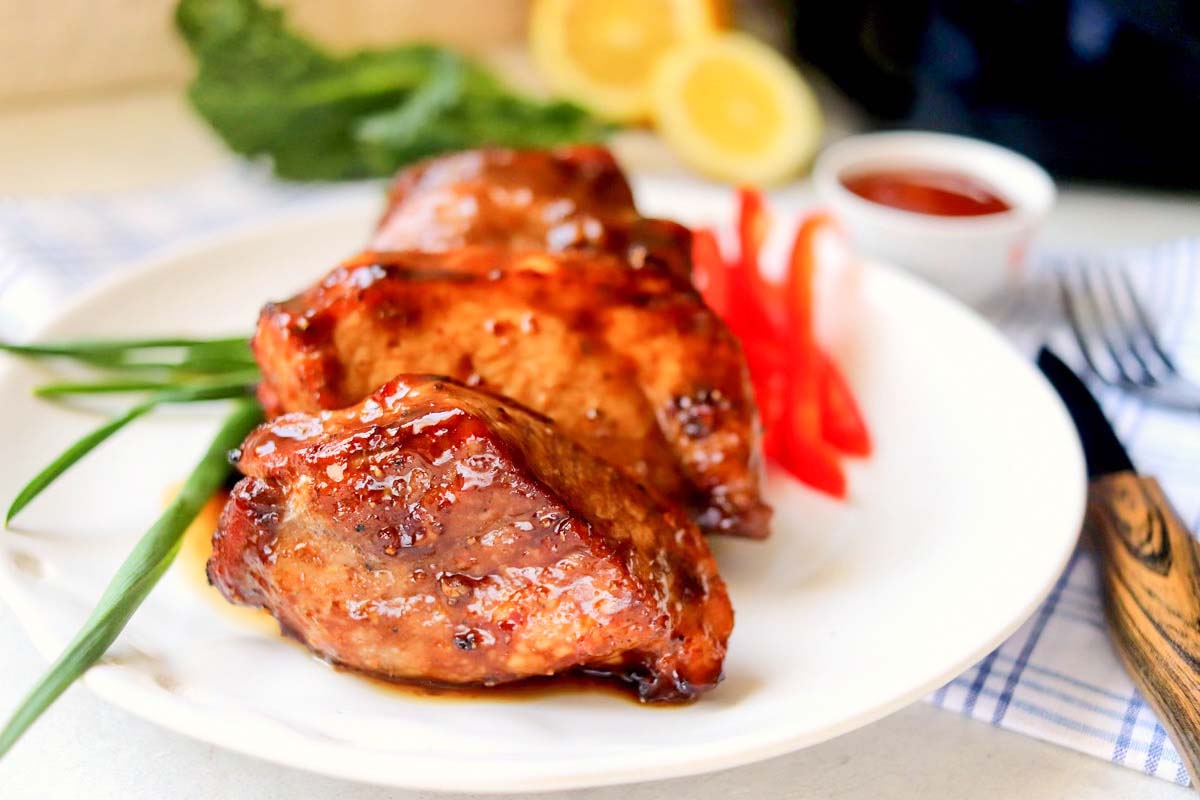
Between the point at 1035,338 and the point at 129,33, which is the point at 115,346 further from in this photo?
the point at 129,33

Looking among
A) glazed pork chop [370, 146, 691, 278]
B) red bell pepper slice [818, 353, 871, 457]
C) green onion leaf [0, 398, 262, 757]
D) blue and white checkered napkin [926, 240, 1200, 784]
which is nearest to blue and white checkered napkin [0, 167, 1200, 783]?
blue and white checkered napkin [926, 240, 1200, 784]

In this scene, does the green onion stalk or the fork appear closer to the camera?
the green onion stalk

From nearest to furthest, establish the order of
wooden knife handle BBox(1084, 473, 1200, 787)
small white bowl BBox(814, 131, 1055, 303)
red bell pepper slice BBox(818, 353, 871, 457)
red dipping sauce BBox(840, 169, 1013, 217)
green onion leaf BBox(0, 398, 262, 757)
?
green onion leaf BBox(0, 398, 262, 757) → wooden knife handle BBox(1084, 473, 1200, 787) → red bell pepper slice BBox(818, 353, 871, 457) → small white bowl BBox(814, 131, 1055, 303) → red dipping sauce BBox(840, 169, 1013, 217)

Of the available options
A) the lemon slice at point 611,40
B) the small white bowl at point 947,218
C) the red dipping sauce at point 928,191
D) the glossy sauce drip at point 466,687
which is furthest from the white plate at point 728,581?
the lemon slice at point 611,40

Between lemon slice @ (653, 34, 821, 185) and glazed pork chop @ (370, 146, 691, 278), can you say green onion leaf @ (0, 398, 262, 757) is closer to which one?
glazed pork chop @ (370, 146, 691, 278)

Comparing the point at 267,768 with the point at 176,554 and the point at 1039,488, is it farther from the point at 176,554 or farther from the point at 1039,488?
the point at 1039,488

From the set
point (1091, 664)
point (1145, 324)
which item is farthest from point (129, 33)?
point (1091, 664)
